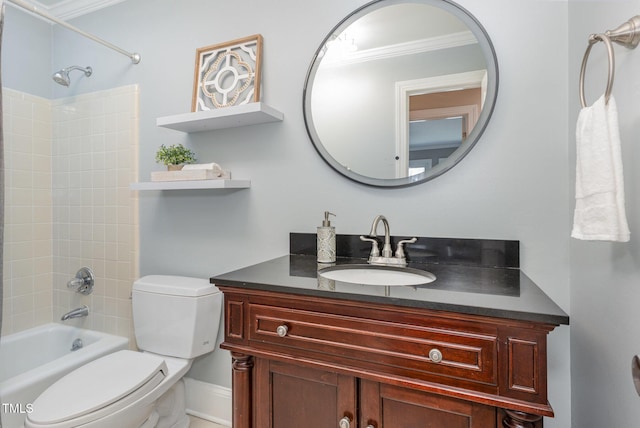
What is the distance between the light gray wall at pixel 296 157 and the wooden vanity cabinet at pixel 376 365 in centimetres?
58

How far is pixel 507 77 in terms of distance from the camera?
122cm

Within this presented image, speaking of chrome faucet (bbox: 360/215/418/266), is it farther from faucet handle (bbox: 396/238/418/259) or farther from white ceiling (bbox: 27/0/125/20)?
white ceiling (bbox: 27/0/125/20)

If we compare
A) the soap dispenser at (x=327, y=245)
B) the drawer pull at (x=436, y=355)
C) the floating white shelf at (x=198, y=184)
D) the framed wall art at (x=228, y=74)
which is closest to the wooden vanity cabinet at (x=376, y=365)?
the drawer pull at (x=436, y=355)

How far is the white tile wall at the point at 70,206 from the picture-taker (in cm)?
198

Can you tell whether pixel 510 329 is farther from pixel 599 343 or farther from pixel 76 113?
pixel 76 113

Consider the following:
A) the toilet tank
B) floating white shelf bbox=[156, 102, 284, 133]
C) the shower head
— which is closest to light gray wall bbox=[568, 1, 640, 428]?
floating white shelf bbox=[156, 102, 284, 133]

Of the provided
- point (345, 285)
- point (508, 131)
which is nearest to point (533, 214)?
point (508, 131)

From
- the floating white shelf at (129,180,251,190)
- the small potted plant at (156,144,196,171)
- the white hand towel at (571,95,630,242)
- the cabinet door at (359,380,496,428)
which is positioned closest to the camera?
the white hand towel at (571,95,630,242)

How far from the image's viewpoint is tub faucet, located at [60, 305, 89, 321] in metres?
1.99

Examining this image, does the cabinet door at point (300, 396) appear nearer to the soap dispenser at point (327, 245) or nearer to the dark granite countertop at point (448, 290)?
the dark granite countertop at point (448, 290)

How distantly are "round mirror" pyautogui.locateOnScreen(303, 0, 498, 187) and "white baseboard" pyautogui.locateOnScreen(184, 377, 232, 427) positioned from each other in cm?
135

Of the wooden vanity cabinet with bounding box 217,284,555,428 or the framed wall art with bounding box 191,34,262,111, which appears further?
the framed wall art with bounding box 191,34,262,111

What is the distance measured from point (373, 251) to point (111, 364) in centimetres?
123

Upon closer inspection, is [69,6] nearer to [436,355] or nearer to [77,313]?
[77,313]
